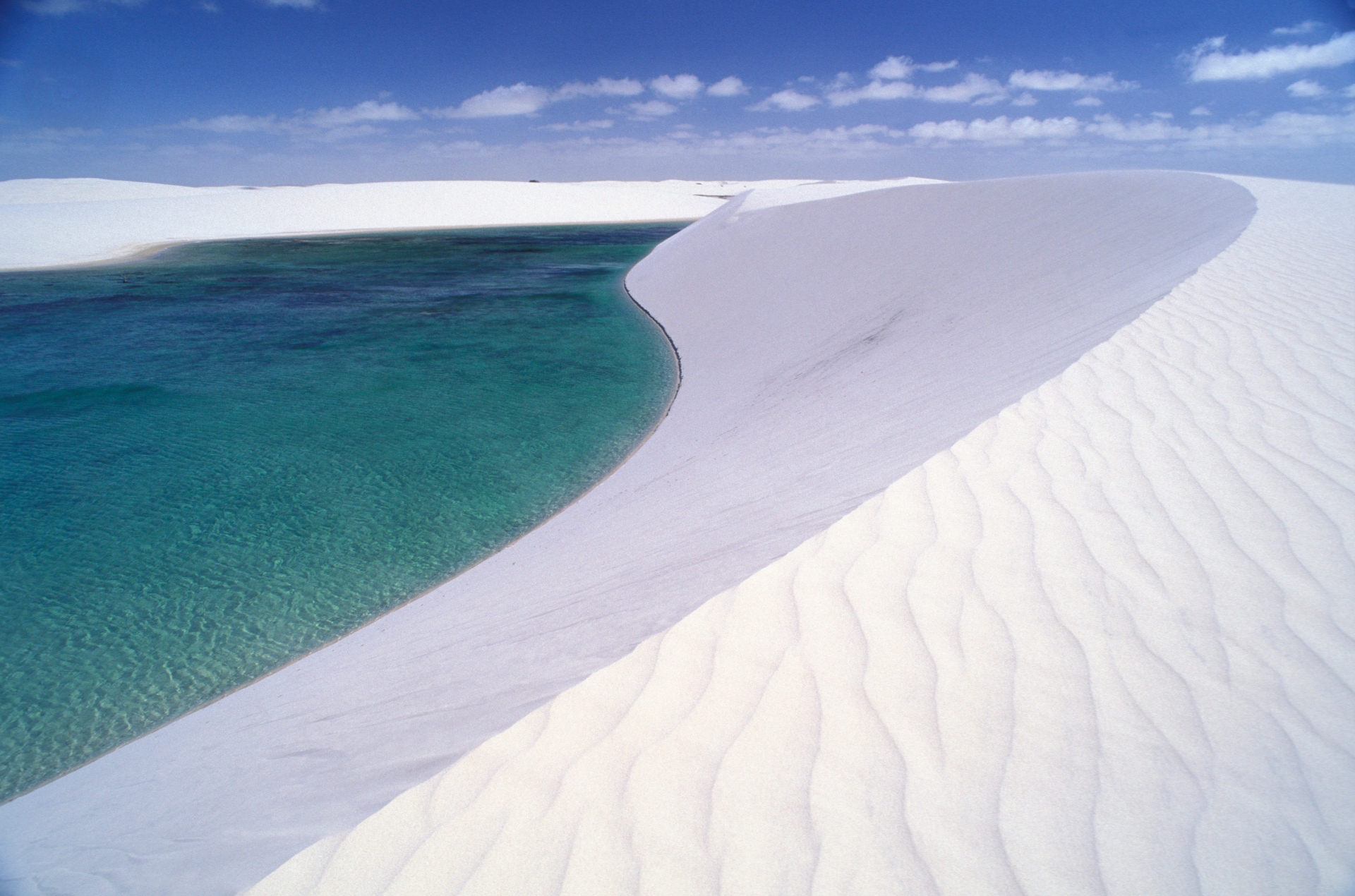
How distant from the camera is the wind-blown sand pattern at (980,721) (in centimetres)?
150

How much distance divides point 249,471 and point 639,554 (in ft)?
15.5

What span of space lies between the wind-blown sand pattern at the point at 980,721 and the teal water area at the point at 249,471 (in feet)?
9.62

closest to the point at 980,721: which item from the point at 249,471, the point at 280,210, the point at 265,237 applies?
the point at 249,471

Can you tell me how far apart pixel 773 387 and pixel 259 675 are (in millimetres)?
5502

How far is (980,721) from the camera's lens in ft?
5.84

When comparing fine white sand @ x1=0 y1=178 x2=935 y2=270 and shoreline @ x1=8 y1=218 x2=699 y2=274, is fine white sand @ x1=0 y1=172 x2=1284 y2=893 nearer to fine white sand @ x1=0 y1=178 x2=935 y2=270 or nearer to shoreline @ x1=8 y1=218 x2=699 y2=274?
fine white sand @ x1=0 y1=178 x2=935 y2=270

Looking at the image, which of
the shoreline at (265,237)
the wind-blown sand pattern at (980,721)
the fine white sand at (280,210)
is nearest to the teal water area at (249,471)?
the wind-blown sand pattern at (980,721)

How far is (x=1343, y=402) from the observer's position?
10.0 ft

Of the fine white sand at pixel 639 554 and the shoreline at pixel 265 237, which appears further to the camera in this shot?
the shoreline at pixel 265 237

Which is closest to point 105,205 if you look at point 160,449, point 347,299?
point 347,299

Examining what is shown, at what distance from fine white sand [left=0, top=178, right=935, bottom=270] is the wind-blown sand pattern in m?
21.2

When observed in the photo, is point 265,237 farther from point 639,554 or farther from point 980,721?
point 980,721

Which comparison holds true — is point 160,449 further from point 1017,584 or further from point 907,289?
point 907,289

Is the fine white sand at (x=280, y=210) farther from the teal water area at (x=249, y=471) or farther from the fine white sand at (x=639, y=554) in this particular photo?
the fine white sand at (x=639, y=554)
